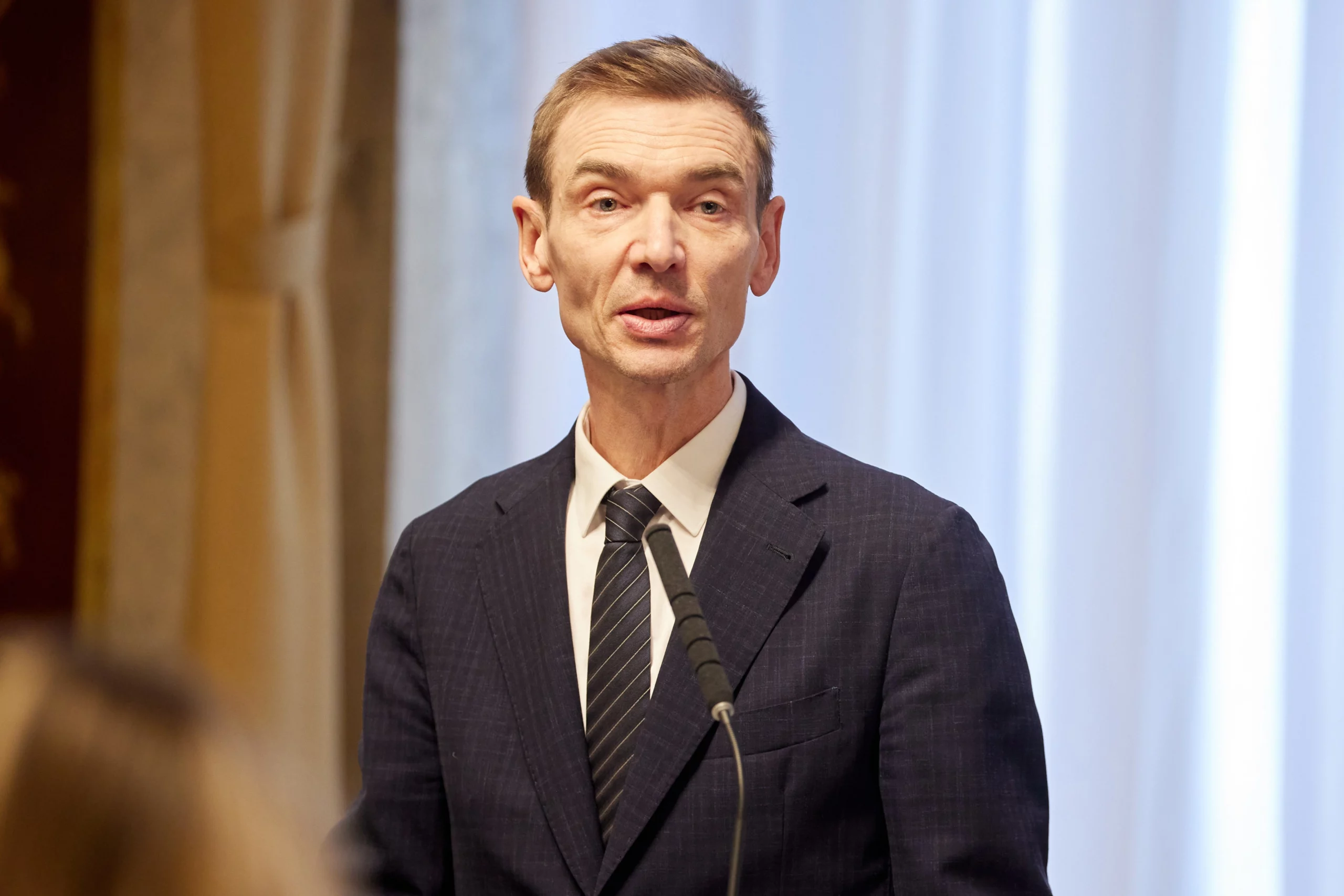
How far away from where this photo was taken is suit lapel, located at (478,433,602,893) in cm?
114

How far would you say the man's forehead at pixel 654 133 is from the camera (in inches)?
48.0

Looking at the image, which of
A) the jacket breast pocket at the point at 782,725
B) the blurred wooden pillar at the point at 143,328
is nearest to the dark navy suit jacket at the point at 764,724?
the jacket breast pocket at the point at 782,725

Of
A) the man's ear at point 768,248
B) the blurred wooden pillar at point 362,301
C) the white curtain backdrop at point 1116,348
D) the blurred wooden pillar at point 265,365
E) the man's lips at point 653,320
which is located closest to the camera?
the man's lips at point 653,320

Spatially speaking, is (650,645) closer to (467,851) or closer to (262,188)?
(467,851)

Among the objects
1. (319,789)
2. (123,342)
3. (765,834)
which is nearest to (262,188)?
(123,342)

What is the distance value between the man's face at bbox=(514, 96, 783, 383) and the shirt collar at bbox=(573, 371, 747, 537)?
75 millimetres

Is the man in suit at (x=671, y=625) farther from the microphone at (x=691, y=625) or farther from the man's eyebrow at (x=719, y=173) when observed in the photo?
the microphone at (x=691, y=625)

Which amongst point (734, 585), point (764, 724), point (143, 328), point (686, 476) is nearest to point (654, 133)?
point (686, 476)

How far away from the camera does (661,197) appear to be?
3.99 ft

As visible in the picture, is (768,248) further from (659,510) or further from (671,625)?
(671,625)

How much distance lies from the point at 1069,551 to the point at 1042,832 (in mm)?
900

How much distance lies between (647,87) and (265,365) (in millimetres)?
1439

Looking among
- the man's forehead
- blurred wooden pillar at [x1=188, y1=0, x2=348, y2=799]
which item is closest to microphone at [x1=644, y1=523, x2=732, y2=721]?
the man's forehead

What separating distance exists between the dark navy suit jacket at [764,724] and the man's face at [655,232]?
0.48 feet
